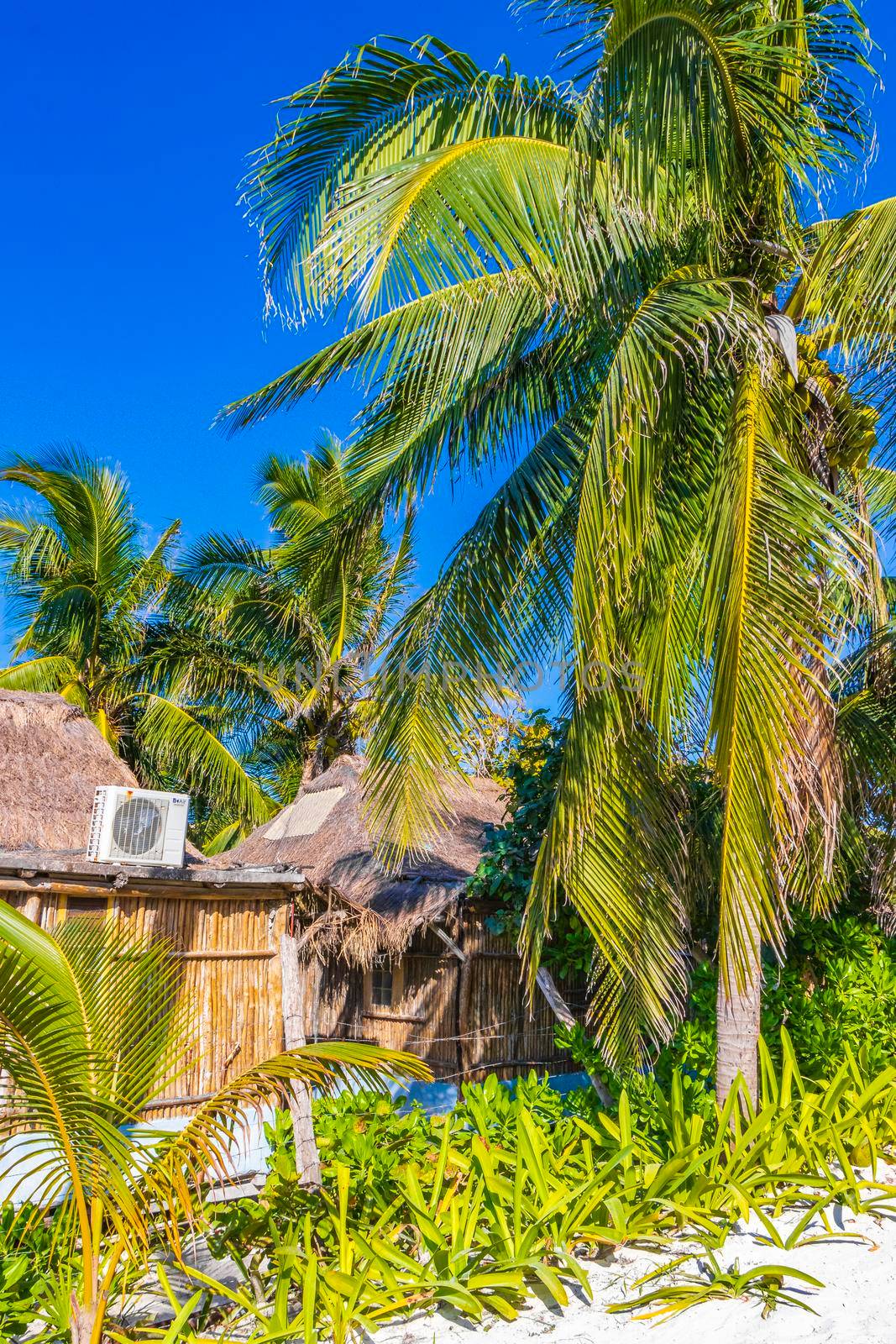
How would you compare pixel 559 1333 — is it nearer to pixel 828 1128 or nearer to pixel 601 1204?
pixel 601 1204

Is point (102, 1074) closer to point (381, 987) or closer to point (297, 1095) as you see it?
point (297, 1095)

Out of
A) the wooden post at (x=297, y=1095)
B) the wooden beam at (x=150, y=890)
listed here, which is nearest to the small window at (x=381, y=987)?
the wooden beam at (x=150, y=890)

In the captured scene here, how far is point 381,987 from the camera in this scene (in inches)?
429

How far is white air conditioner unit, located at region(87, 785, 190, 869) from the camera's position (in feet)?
23.7

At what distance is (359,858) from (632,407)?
719 centimetres

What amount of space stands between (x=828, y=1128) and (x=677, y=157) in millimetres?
4257

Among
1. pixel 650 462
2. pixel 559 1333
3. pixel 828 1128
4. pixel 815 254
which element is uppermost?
pixel 815 254

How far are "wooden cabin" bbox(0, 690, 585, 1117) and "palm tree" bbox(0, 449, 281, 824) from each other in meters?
2.25

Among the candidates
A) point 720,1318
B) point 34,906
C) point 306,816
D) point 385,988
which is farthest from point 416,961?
point 720,1318

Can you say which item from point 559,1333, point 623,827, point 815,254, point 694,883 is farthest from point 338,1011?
point 815,254

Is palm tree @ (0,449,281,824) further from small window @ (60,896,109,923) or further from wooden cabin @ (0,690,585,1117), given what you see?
small window @ (60,896,109,923)

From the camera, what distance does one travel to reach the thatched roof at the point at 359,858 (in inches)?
355

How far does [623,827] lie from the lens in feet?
16.5

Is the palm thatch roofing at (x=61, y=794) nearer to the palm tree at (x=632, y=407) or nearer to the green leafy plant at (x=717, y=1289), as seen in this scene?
the palm tree at (x=632, y=407)
